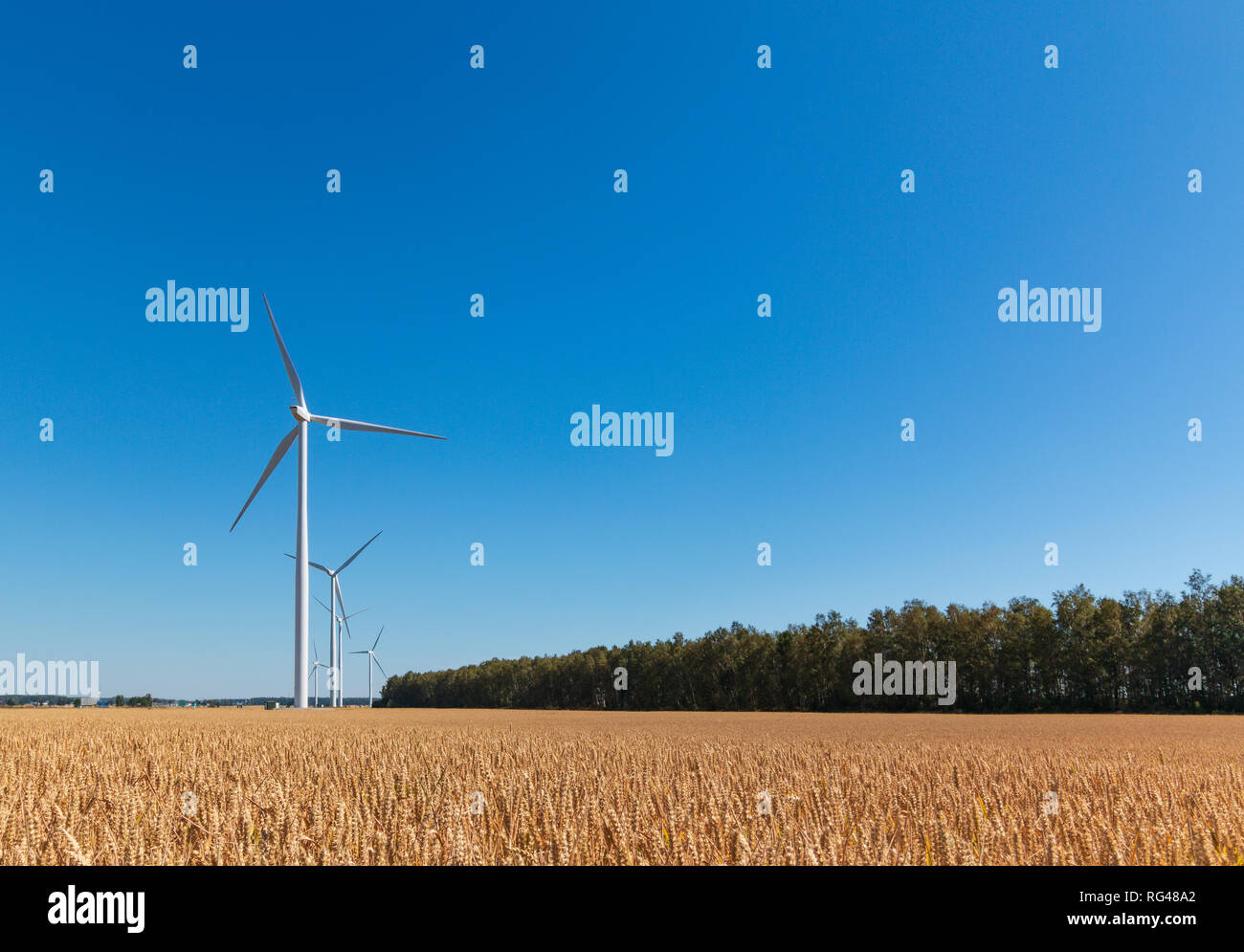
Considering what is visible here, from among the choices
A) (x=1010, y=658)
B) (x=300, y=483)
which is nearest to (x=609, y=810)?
(x=300, y=483)

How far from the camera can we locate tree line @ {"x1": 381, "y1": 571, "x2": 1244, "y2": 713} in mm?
97125

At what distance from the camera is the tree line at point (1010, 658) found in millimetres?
97125

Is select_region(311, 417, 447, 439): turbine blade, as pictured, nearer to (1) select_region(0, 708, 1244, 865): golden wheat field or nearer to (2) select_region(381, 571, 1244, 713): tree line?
(1) select_region(0, 708, 1244, 865): golden wheat field

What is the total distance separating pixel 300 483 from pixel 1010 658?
93.6m

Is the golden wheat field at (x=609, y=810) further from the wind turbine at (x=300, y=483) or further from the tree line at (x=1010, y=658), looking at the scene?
the tree line at (x=1010, y=658)

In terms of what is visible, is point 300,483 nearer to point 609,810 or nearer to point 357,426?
point 357,426

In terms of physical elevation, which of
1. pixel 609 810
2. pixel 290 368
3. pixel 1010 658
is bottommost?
pixel 1010 658

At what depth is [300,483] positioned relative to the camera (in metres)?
56.6

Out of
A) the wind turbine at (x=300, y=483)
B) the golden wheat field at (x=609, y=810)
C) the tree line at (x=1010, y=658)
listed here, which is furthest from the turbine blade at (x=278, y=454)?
the tree line at (x=1010, y=658)

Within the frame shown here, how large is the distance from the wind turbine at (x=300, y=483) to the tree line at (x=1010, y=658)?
7591cm

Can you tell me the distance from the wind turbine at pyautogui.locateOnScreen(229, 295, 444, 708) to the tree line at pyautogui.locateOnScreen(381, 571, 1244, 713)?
75.9 m
